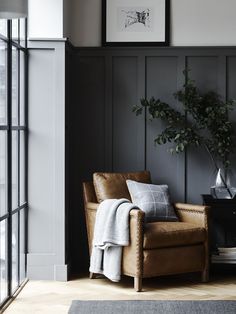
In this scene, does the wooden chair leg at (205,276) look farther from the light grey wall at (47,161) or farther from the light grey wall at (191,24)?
the light grey wall at (191,24)

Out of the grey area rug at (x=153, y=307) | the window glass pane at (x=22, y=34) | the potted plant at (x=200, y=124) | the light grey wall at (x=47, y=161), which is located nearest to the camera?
the grey area rug at (x=153, y=307)

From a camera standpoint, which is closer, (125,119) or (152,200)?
(152,200)

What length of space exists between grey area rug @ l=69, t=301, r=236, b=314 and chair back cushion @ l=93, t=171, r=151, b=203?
1227 millimetres

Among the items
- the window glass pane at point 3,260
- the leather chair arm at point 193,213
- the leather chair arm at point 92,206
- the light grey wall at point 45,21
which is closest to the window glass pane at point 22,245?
the leather chair arm at point 92,206

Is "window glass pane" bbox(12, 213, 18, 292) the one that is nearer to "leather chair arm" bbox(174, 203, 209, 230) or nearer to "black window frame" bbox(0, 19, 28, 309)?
"black window frame" bbox(0, 19, 28, 309)

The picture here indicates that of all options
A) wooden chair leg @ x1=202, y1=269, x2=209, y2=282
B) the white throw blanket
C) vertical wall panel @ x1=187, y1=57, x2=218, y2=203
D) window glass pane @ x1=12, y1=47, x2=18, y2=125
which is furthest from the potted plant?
window glass pane @ x1=12, y1=47, x2=18, y2=125

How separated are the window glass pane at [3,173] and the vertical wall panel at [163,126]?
1837 millimetres

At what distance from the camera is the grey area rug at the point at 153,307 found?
5.08m

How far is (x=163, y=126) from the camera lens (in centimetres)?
680

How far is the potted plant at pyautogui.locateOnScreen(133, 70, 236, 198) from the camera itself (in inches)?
253

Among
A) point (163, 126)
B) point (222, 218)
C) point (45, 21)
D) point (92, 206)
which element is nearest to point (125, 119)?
point (163, 126)

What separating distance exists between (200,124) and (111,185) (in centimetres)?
101

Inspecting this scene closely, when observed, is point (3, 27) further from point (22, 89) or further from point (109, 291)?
point (109, 291)

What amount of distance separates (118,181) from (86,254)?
88 centimetres
